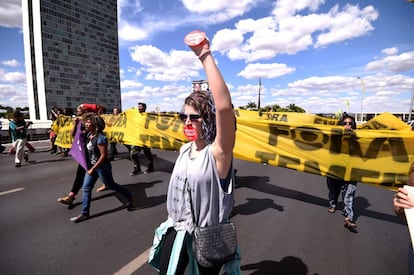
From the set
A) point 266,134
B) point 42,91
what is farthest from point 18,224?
point 42,91

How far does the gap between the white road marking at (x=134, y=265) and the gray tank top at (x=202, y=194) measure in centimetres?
157

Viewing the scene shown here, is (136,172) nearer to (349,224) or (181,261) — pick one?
(349,224)

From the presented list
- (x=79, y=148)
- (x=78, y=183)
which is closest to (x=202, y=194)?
(x=79, y=148)

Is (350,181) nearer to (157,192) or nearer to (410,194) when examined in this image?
(410,194)

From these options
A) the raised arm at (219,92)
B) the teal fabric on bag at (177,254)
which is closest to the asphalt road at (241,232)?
the teal fabric on bag at (177,254)

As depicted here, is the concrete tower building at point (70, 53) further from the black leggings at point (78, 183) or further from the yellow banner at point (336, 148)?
the yellow banner at point (336, 148)

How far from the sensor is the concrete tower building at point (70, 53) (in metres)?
77.1

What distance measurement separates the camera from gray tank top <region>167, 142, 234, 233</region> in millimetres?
1392

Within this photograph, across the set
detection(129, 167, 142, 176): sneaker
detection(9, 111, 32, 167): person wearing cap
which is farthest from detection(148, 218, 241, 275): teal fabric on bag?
detection(9, 111, 32, 167): person wearing cap

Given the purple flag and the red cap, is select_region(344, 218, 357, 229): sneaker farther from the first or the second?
the purple flag

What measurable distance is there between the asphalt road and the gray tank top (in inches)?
62.5

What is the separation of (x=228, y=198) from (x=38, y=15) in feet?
344

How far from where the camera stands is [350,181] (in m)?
3.82

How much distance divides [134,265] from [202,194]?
1.90 m
